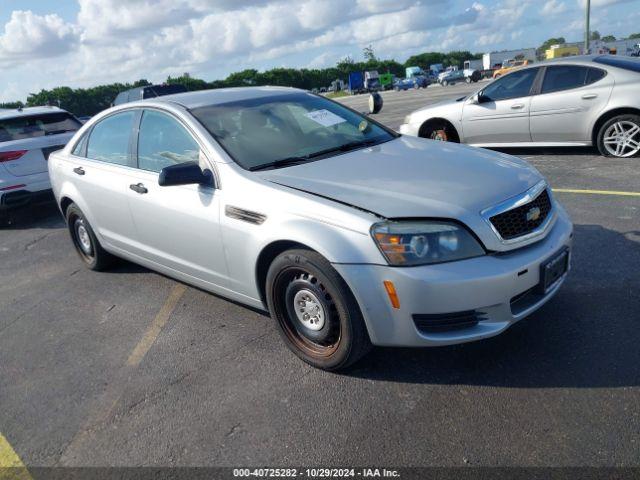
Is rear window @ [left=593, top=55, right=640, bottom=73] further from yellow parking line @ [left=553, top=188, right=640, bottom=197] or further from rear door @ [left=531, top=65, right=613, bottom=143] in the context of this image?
yellow parking line @ [left=553, top=188, right=640, bottom=197]

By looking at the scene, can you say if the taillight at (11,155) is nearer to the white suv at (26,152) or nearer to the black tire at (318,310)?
the white suv at (26,152)

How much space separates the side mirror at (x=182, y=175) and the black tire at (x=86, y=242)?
2024mm

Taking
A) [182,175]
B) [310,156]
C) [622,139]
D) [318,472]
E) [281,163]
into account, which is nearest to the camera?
[318,472]

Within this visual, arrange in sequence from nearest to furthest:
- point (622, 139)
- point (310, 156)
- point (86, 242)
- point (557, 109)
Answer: point (310, 156)
point (86, 242)
point (622, 139)
point (557, 109)

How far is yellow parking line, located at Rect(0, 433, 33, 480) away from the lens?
108 inches

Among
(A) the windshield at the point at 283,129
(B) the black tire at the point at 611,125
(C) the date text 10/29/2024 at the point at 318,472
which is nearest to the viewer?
(C) the date text 10/29/2024 at the point at 318,472

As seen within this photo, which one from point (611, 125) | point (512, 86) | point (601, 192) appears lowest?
point (601, 192)

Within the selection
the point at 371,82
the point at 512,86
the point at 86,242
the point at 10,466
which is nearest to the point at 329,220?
the point at 10,466

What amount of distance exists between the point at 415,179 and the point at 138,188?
2127mm

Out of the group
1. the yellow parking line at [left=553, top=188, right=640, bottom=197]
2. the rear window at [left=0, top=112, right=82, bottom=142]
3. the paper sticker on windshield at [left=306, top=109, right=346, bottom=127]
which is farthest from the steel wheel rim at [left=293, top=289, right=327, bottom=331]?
the rear window at [left=0, top=112, right=82, bottom=142]

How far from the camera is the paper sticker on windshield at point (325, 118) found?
14.1 feet

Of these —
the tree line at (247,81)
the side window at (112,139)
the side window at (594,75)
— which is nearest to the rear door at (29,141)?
the side window at (112,139)

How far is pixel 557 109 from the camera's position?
7.94 metres

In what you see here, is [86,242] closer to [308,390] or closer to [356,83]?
[308,390]
